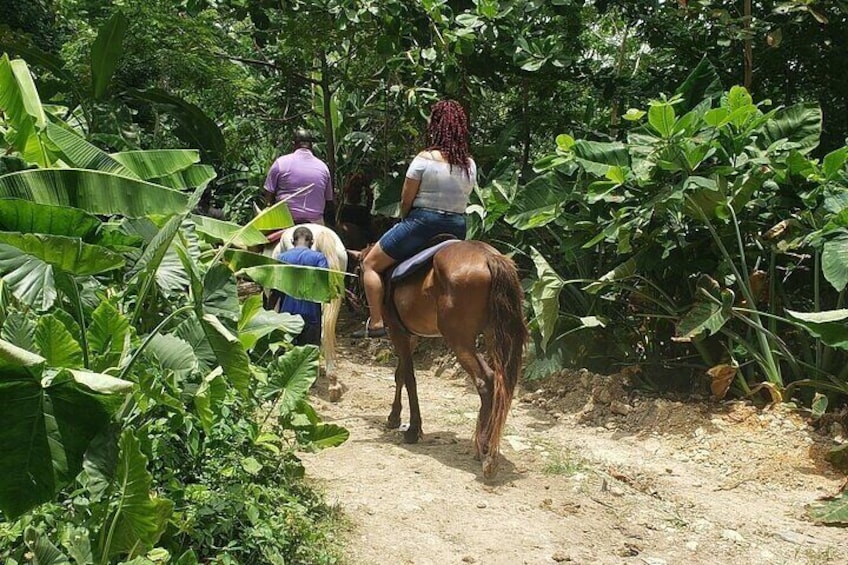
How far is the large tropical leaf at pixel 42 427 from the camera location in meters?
2.64

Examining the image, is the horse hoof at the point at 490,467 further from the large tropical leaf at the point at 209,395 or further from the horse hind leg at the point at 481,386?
the large tropical leaf at the point at 209,395

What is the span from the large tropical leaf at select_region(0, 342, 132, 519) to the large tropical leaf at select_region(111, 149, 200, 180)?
1.39 metres

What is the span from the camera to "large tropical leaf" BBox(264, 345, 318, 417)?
4521 millimetres

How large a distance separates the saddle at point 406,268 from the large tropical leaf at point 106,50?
95.8 inches

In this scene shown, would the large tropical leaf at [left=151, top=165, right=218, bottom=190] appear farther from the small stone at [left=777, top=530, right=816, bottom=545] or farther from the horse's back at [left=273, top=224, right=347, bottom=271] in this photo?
the small stone at [left=777, top=530, right=816, bottom=545]

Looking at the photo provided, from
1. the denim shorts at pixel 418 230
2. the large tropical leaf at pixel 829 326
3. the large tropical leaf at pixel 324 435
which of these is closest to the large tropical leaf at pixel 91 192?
the large tropical leaf at pixel 324 435

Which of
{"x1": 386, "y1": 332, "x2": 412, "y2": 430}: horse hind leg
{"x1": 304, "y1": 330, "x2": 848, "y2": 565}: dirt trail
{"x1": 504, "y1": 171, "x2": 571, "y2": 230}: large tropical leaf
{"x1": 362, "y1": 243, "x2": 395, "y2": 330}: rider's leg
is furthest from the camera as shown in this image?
{"x1": 504, "y1": 171, "x2": 571, "y2": 230}: large tropical leaf

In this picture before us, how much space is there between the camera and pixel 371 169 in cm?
1191

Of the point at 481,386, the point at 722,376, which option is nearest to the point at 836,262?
the point at 722,376

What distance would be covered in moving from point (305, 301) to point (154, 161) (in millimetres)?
3836

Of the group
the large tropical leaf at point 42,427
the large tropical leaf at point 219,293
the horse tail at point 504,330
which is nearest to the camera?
the large tropical leaf at point 42,427

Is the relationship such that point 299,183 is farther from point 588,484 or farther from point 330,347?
point 588,484

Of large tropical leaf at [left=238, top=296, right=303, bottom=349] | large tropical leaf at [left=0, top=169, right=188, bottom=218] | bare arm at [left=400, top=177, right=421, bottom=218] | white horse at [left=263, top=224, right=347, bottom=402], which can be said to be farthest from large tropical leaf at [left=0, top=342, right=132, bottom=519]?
white horse at [left=263, top=224, right=347, bottom=402]

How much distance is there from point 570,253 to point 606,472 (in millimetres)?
2427
